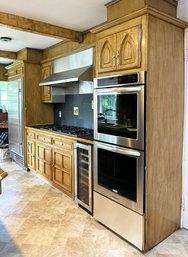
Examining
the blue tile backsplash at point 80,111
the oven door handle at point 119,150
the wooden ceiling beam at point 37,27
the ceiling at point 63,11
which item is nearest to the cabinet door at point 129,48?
the ceiling at point 63,11

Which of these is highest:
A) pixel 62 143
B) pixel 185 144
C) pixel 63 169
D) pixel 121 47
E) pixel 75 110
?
pixel 121 47

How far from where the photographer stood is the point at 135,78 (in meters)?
2.15

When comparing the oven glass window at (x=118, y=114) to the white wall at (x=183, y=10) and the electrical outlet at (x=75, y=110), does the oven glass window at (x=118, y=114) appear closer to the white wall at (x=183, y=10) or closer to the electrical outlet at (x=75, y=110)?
the white wall at (x=183, y=10)

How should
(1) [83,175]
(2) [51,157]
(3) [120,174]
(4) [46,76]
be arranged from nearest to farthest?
(3) [120,174], (1) [83,175], (2) [51,157], (4) [46,76]

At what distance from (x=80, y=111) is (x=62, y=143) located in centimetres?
90

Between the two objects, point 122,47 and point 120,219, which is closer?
point 122,47

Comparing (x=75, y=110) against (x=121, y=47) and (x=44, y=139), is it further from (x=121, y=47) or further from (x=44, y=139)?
(x=121, y=47)

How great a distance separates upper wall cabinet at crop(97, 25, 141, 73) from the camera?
84.6 inches

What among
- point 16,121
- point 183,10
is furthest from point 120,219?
point 16,121

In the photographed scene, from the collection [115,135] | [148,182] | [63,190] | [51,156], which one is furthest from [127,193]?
[51,156]

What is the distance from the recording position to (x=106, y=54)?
251 centimetres

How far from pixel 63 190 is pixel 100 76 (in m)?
1.93

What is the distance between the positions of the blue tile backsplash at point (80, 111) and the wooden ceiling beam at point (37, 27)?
3.27 ft

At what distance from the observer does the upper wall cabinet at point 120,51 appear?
2148 mm
